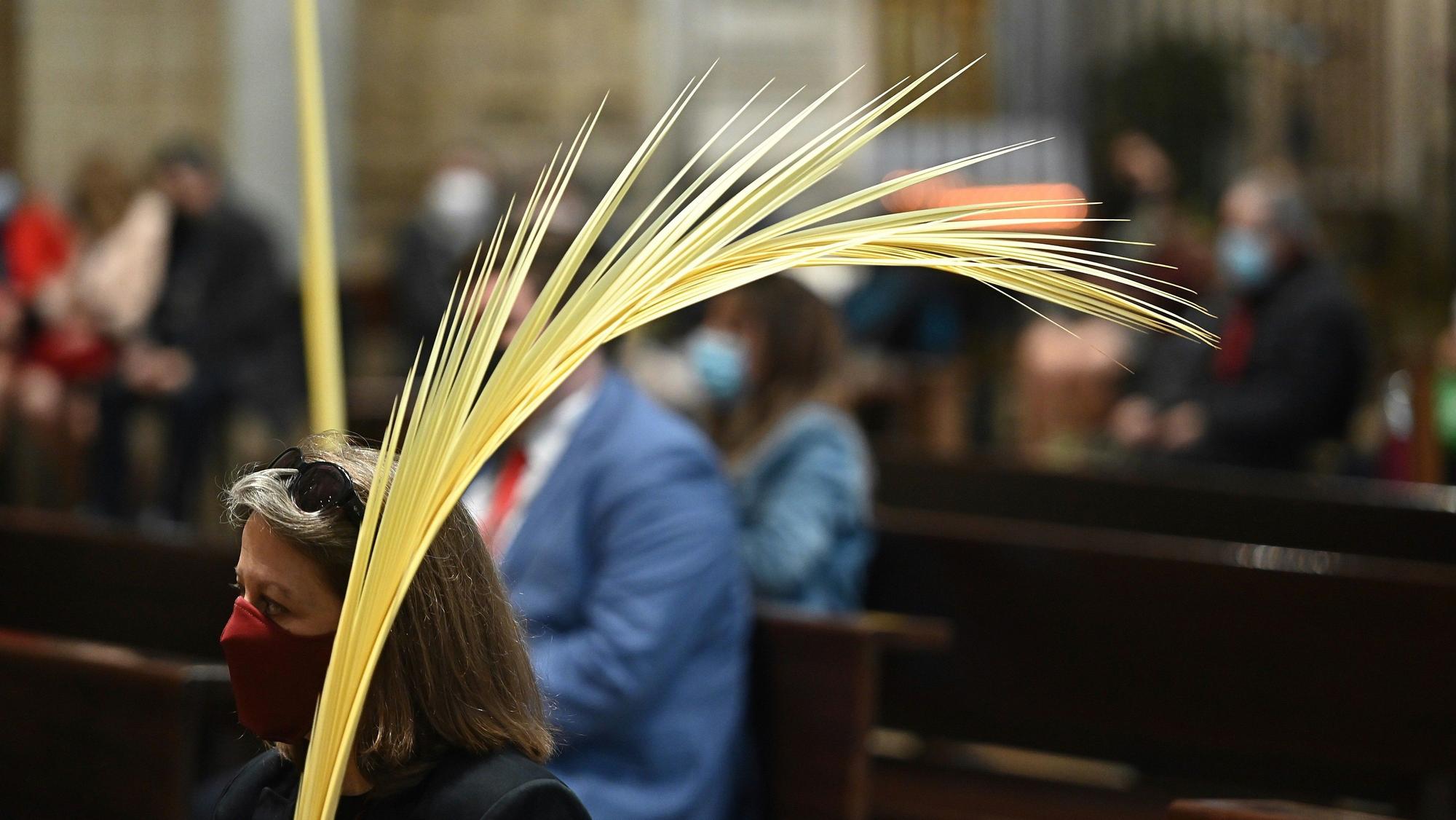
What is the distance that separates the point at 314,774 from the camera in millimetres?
1167

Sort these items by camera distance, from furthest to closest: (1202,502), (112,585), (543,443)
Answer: (1202,502) < (112,585) < (543,443)

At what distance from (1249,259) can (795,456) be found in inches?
104

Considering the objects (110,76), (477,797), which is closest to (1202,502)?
(477,797)

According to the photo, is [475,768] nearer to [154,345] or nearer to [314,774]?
[314,774]

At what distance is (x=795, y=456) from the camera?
320 centimetres

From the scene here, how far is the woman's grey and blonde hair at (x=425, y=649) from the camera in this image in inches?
50.3

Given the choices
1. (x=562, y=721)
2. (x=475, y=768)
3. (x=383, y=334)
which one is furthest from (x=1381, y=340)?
(x=475, y=768)

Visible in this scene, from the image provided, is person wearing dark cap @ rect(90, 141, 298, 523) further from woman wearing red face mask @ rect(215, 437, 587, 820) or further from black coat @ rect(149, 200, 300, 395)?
woman wearing red face mask @ rect(215, 437, 587, 820)

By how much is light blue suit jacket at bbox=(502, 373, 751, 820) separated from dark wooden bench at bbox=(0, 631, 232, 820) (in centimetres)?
51

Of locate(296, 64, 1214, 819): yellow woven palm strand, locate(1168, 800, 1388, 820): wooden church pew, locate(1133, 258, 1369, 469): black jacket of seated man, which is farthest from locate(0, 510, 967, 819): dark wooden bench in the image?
locate(1133, 258, 1369, 469): black jacket of seated man

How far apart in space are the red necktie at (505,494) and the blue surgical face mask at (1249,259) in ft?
10.7

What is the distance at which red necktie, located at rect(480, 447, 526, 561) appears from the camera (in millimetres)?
2717

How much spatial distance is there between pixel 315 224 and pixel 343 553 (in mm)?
785

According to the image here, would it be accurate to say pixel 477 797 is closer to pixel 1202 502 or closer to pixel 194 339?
pixel 1202 502
